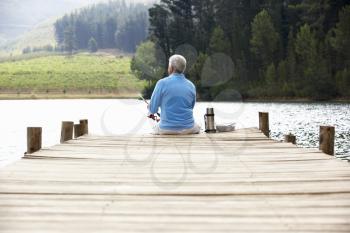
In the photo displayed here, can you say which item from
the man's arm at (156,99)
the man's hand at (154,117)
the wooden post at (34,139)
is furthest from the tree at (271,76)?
the wooden post at (34,139)

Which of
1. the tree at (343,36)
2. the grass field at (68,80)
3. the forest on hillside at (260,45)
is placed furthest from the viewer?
the grass field at (68,80)

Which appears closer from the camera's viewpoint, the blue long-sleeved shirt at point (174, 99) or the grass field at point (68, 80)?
the blue long-sleeved shirt at point (174, 99)

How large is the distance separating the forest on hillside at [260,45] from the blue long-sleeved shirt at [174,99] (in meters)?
50.3

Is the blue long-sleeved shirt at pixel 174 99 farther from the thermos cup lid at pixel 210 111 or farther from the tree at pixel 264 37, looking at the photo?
the tree at pixel 264 37

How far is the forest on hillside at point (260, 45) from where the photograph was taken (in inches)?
2426

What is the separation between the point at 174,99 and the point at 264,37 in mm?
63415

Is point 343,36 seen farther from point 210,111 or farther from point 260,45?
point 210,111

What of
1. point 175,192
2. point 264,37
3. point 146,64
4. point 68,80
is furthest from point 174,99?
point 68,80

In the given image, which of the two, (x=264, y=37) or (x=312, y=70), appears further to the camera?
(x=264, y=37)

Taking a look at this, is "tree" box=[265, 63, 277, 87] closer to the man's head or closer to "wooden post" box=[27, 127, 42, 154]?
the man's head

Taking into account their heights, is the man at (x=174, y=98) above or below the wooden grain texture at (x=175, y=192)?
above

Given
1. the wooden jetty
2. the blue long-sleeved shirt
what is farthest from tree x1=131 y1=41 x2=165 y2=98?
the wooden jetty

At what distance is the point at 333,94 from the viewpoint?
59750 millimetres

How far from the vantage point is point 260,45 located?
238 feet
